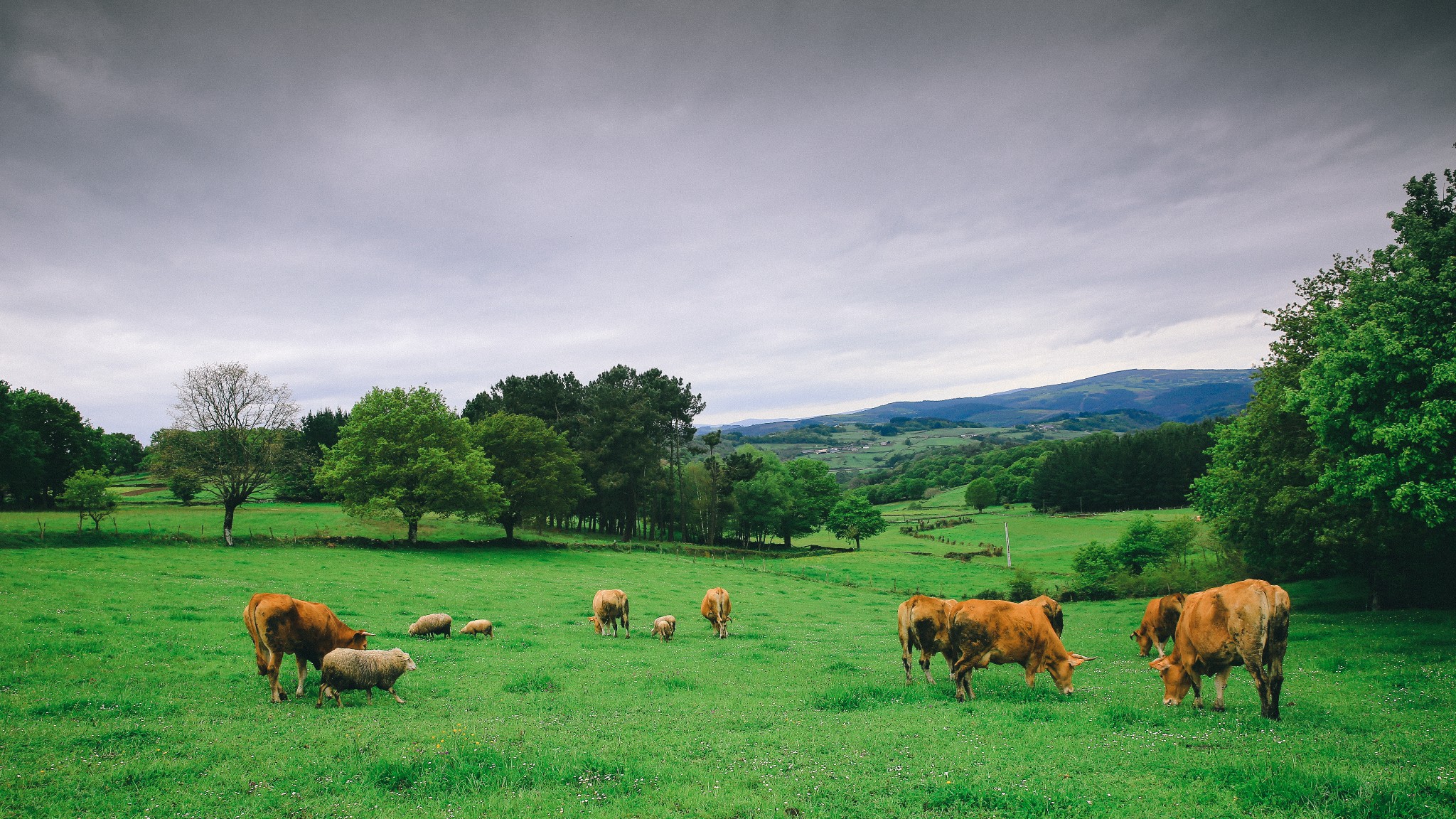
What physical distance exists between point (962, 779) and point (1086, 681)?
879 centimetres

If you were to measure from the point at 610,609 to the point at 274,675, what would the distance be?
11.4 meters

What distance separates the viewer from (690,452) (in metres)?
75.7

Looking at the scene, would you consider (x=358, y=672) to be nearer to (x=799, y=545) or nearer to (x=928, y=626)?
(x=928, y=626)

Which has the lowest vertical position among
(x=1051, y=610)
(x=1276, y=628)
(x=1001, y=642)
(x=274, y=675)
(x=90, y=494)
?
(x=1051, y=610)

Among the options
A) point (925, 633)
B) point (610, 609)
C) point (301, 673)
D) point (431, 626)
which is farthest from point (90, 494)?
point (925, 633)

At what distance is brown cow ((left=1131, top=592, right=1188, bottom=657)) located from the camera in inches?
680

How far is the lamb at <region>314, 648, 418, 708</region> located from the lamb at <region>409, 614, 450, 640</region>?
26.8 ft

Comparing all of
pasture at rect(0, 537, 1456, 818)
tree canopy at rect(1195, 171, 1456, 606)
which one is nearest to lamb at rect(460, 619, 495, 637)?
pasture at rect(0, 537, 1456, 818)

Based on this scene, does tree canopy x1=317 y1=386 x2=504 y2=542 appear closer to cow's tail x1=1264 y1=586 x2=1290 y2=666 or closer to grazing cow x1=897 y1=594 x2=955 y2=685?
grazing cow x1=897 y1=594 x2=955 y2=685

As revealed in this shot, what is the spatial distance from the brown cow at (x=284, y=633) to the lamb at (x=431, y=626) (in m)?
7.57

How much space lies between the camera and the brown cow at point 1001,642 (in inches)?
447

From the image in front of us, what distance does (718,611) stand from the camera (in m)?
22.8

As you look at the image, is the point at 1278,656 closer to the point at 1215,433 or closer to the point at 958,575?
the point at 1215,433

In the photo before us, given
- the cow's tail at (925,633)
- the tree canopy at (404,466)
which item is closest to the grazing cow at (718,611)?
the cow's tail at (925,633)
